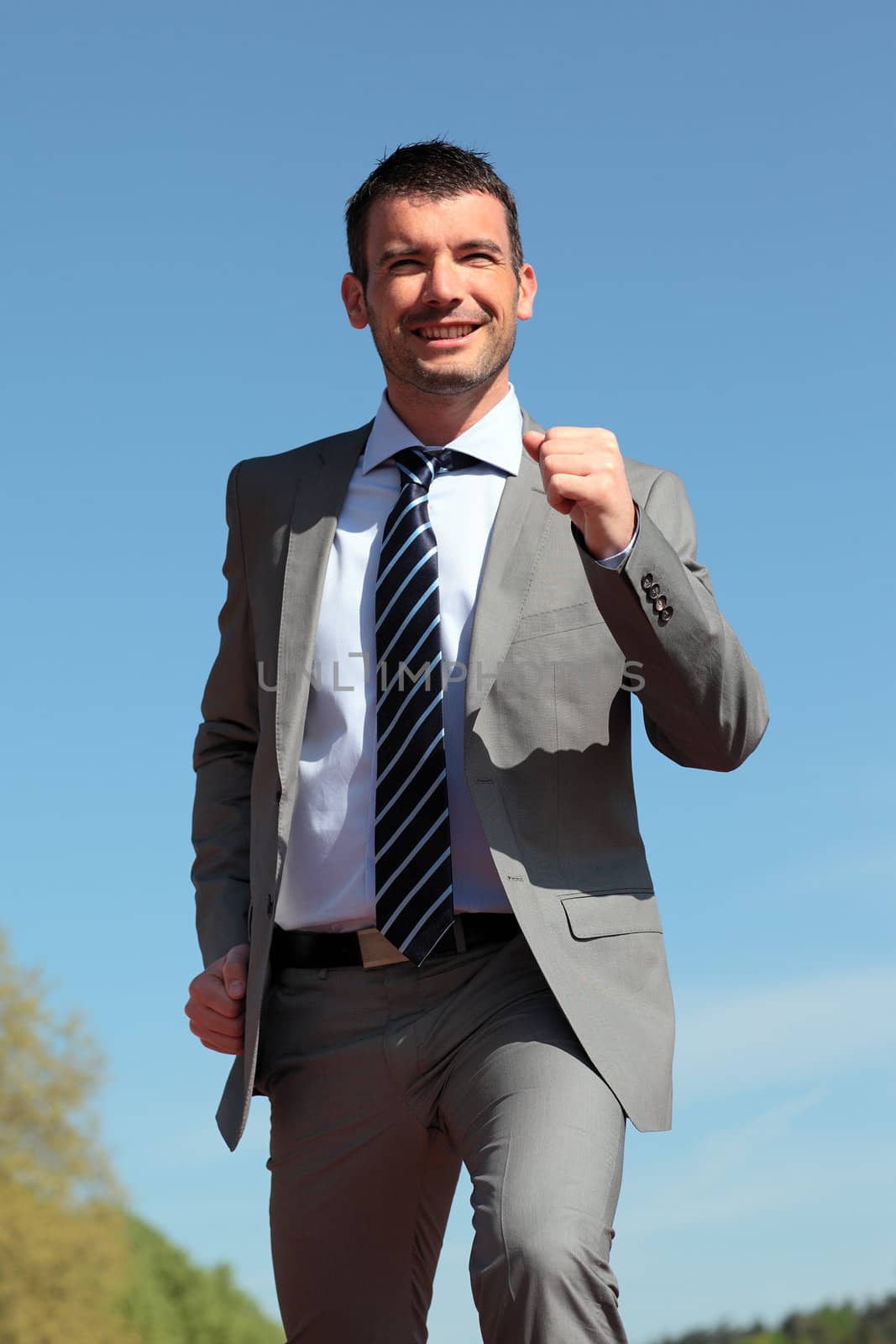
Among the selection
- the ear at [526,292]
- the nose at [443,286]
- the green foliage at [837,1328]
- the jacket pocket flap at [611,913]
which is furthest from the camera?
the green foliage at [837,1328]

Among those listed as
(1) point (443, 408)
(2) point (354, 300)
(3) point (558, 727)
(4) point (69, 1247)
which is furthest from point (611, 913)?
(4) point (69, 1247)

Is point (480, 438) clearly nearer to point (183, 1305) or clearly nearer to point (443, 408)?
point (443, 408)

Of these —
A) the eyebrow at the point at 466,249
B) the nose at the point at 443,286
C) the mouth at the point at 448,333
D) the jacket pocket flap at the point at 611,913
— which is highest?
the eyebrow at the point at 466,249

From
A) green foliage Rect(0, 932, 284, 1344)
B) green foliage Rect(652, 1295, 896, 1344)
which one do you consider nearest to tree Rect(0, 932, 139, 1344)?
green foliage Rect(0, 932, 284, 1344)

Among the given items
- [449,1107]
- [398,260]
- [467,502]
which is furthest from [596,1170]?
[398,260]

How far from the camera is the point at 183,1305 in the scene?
81.3ft

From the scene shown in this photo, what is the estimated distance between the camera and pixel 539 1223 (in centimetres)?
298

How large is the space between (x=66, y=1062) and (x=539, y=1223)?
23158mm

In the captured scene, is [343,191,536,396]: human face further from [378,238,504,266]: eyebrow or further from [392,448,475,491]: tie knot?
[392,448,475,491]: tie knot

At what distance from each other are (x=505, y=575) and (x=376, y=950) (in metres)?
0.93

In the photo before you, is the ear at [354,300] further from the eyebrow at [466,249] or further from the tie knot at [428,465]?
the tie knot at [428,465]

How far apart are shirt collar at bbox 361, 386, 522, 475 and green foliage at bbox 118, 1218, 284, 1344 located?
73.6 ft

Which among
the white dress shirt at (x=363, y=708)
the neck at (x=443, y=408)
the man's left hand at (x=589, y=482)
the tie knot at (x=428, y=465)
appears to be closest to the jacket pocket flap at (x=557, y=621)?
the white dress shirt at (x=363, y=708)

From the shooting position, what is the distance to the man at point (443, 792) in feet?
10.9
